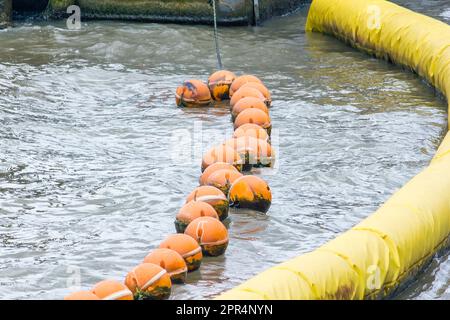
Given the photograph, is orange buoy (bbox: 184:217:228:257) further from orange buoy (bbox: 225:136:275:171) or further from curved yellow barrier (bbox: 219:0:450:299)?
orange buoy (bbox: 225:136:275:171)

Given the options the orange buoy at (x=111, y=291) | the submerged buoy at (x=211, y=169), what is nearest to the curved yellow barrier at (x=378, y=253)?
the orange buoy at (x=111, y=291)

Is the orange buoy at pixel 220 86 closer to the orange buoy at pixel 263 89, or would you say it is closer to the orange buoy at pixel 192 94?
the orange buoy at pixel 192 94

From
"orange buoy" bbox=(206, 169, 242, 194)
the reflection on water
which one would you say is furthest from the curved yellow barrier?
"orange buoy" bbox=(206, 169, 242, 194)

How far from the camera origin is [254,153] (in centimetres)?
985

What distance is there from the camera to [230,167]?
30.6 feet

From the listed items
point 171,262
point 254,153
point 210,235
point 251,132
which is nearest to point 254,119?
point 251,132

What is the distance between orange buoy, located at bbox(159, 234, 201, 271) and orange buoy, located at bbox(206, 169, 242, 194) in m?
1.39

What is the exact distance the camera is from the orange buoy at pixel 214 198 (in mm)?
8523

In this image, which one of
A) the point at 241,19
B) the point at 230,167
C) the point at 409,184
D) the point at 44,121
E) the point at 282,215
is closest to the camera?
the point at 409,184

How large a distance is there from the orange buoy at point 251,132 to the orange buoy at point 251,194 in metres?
1.39

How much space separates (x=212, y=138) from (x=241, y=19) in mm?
5422

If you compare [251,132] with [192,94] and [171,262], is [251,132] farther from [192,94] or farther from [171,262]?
[171,262]
